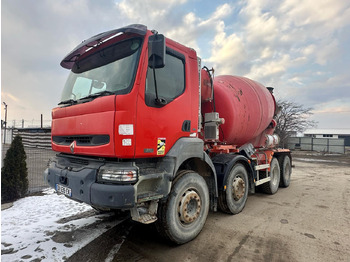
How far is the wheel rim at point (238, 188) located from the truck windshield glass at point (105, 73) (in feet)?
10.3

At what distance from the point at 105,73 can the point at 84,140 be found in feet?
3.34

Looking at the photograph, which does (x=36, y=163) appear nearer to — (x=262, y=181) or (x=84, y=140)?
(x=84, y=140)

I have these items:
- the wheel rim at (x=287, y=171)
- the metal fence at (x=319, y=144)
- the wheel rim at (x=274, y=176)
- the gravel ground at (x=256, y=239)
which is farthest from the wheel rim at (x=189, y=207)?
the metal fence at (x=319, y=144)

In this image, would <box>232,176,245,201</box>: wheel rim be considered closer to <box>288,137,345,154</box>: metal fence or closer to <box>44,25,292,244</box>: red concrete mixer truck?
<box>44,25,292,244</box>: red concrete mixer truck

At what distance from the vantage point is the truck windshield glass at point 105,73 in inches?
114

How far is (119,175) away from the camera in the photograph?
2.63m

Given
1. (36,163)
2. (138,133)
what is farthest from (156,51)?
(36,163)

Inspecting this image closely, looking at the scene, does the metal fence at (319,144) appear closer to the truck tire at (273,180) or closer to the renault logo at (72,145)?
the truck tire at (273,180)

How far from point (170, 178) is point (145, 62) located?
5.27 ft

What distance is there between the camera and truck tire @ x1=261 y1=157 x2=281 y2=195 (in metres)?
6.64

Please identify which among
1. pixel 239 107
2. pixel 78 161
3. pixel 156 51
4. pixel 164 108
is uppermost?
pixel 156 51

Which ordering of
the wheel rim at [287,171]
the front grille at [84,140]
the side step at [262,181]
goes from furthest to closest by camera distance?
the wheel rim at [287,171] < the side step at [262,181] < the front grille at [84,140]

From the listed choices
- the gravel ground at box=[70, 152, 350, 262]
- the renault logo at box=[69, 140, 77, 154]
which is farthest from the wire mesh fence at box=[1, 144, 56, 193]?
the gravel ground at box=[70, 152, 350, 262]

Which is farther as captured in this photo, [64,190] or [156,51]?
[64,190]
